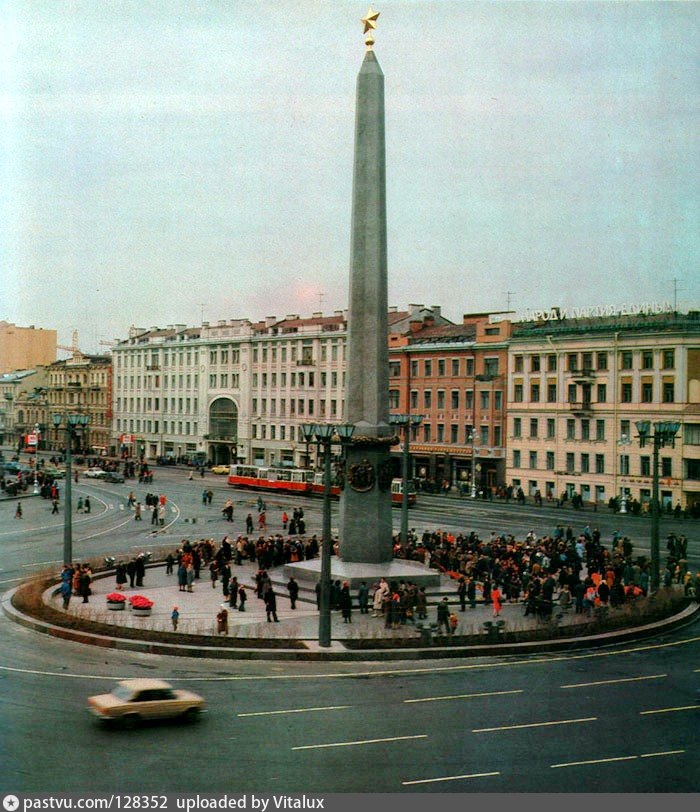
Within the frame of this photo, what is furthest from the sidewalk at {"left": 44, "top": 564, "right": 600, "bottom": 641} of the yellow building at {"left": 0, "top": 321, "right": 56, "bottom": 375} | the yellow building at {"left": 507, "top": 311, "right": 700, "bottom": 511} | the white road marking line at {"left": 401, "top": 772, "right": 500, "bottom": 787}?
the yellow building at {"left": 0, "top": 321, "right": 56, "bottom": 375}

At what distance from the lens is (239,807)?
10680 millimetres

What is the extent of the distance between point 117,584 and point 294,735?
1607cm

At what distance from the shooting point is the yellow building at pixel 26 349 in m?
112

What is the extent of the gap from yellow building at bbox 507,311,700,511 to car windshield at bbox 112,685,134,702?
42.4 metres

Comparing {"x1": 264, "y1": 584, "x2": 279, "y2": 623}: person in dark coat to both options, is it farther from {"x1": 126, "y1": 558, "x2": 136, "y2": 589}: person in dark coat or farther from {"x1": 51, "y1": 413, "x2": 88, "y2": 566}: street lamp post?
{"x1": 51, "y1": 413, "x2": 88, "y2": 566}: street lamp post

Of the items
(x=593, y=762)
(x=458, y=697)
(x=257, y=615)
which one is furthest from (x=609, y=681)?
(x=257, y=615)

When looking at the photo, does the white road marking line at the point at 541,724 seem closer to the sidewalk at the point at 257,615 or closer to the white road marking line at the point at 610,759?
the white road marking line at the point at 610,759

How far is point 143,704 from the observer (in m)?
14.5

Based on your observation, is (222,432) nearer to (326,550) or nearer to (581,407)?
(581,407)

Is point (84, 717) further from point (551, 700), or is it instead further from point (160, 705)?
point (551, 700)

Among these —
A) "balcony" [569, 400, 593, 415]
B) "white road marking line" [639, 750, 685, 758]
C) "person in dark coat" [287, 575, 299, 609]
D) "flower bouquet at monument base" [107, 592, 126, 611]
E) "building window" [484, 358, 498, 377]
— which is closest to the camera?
"white road marking line" [639, 750, 685, 758]

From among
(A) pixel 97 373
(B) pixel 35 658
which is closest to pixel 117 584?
(B) pixel 35 658

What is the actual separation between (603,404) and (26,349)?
79.5 meters

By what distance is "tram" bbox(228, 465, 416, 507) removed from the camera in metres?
62.1
